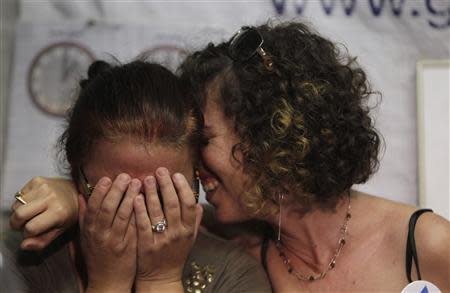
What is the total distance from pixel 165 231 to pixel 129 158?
0.15 metres

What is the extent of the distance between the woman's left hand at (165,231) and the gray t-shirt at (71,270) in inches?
2.4

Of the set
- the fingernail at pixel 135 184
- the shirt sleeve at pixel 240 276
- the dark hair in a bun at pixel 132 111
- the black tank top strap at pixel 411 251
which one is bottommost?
the black tank top strap at pixel 411 251

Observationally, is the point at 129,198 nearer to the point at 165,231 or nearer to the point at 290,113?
the point at 165,231

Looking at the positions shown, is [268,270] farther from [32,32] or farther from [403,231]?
[32,32]

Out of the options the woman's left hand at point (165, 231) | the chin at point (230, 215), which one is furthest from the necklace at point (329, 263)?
the woman's left hand at point (165, 231)

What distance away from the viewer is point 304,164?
108cm

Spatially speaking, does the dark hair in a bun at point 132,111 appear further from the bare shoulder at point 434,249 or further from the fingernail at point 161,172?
the bare shoulder at point 434,249

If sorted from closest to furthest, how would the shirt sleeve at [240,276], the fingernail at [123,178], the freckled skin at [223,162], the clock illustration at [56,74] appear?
the fingernail at [123,178] < the shirt sleeve at [240,276] < the freckled skin at [223,162] < the clock illustration at [56,74]

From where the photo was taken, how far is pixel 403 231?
108 cm

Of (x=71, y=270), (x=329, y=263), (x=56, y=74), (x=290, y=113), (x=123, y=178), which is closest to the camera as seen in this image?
(x=123, y=178)

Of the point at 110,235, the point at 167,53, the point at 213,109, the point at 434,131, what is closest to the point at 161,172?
the point at 110,235

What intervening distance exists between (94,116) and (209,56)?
36 centimetres

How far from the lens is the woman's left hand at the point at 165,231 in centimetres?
85

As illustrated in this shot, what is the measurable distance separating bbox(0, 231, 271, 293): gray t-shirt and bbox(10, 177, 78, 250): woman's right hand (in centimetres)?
6
